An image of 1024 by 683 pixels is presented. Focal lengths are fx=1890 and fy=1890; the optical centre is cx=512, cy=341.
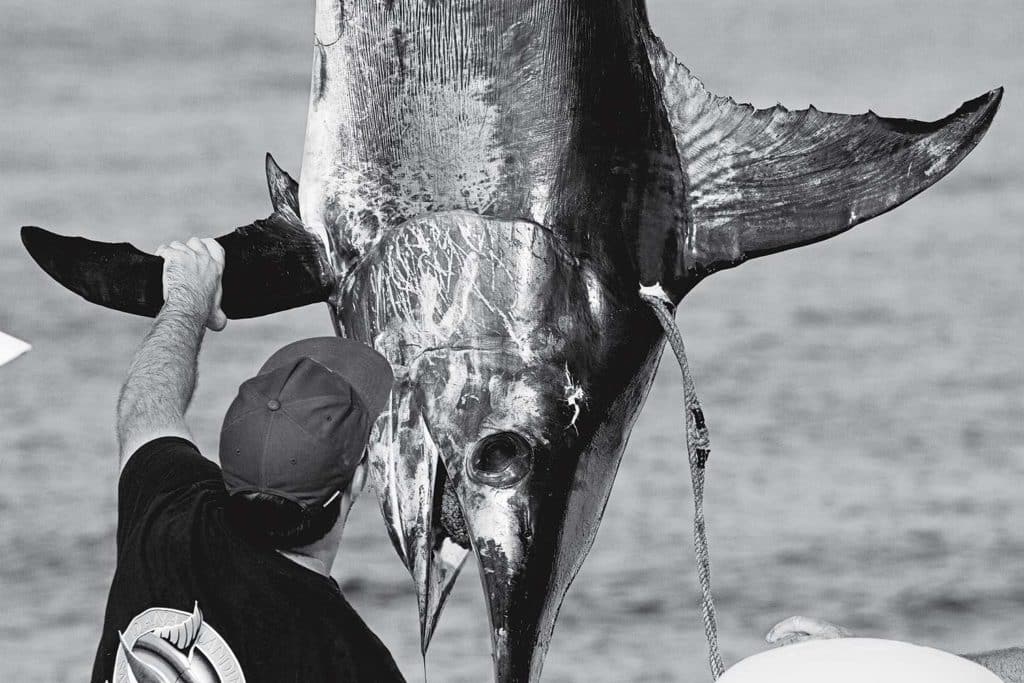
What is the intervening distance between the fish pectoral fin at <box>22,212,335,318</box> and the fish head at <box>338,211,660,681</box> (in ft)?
0.31

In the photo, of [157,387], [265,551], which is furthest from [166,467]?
[265,551]

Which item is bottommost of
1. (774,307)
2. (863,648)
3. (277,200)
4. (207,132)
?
(863,648)

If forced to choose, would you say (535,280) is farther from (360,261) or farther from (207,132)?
(207,132)

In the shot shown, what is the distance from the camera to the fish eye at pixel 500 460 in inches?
127

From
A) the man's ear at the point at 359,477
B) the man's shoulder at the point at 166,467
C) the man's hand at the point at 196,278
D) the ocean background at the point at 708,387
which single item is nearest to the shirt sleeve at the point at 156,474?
the man's shoulder at the point at 166,467

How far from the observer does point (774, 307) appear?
8.76 m

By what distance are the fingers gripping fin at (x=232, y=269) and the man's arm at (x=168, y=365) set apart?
60 mm

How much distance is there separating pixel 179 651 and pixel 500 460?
3.03ft

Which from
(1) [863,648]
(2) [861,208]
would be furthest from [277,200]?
(1) [863,648]

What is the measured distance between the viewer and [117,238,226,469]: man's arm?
9.23ft

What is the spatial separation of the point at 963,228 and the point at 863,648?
818 centimetres

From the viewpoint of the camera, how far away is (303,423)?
2.48 meters

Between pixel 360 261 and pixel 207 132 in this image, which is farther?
pixel 207 132

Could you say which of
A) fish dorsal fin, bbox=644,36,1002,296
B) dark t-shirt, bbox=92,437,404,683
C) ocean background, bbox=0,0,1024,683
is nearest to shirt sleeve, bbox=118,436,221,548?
dark t-shirt, bbox=92,437,404,683
